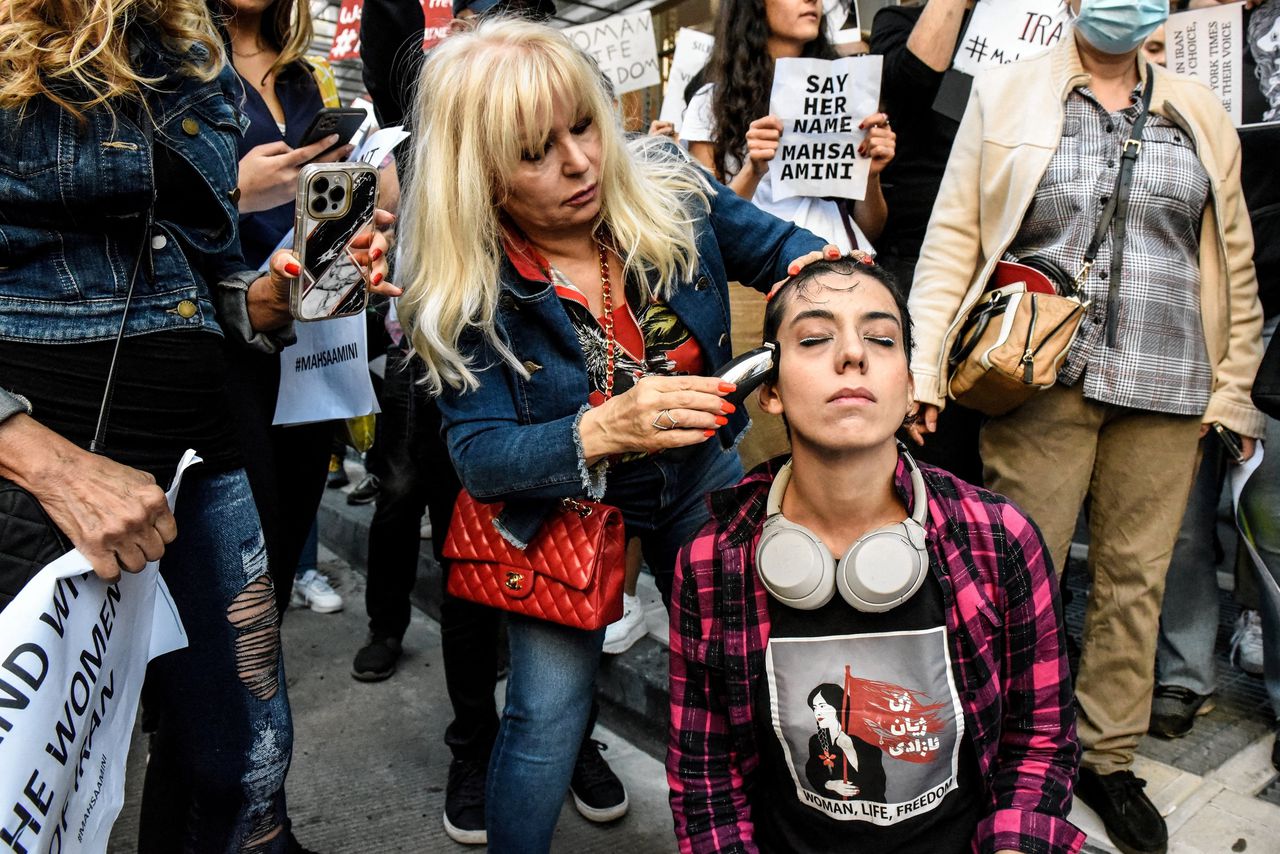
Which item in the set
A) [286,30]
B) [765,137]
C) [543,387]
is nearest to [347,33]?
[286,30]

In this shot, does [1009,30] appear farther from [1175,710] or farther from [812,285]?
[1175,710]

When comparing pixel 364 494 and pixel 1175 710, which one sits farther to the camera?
pixel 364 494

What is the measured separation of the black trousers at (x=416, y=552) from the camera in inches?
105

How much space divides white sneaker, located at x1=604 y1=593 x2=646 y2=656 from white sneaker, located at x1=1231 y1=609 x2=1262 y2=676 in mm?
1901

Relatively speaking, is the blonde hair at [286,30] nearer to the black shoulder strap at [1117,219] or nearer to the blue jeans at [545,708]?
the blue jeans at [545,708]

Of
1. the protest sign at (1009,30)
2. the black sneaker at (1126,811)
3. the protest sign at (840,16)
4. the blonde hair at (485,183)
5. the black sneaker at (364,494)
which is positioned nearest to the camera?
the blonde hair at (485,183)

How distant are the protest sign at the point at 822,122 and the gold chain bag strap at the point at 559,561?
3.27 ft

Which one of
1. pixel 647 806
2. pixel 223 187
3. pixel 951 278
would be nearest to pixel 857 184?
pixel 951 278

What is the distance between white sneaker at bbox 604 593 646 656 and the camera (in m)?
3.17

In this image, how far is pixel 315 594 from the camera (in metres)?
4.41

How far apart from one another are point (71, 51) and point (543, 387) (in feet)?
2.96

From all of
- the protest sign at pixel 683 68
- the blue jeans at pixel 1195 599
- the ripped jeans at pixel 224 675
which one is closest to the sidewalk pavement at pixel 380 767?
the ripped jeans at pixel 224 675

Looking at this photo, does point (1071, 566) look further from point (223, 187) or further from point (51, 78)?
point (51, 78)

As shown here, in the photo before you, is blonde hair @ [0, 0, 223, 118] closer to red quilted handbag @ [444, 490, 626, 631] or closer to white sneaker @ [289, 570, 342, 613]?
red quilted handbag @ [444, 490, 626, 631]
